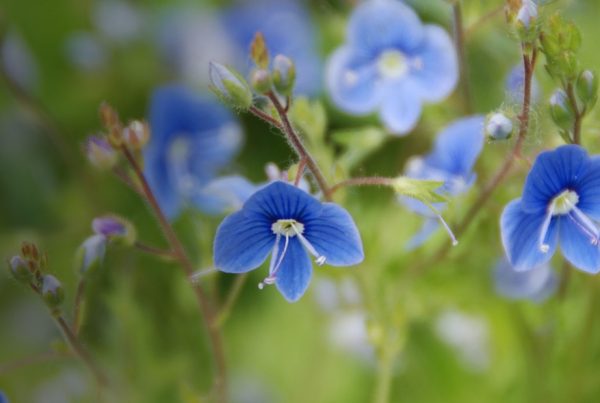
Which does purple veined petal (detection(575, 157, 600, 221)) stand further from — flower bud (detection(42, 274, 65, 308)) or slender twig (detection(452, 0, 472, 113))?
flower bud (detection(42, 274, 65, 308))

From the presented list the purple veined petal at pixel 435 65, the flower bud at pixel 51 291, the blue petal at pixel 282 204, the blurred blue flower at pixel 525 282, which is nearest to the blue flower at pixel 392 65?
the purple veined petal at pixel 435 65

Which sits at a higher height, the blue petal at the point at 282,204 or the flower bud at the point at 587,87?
the blue petal at the point at 282,204

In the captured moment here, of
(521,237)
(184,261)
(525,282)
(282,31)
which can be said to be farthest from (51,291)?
(282,31)

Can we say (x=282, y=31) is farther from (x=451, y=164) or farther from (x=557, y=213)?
(x=557, y=213)

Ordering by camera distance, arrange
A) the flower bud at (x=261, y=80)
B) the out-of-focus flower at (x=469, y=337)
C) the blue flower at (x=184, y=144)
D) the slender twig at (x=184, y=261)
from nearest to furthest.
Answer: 1. the flower bud at (x=261, y=80)
2. the slender twig at (x=184, y=261)
3. the blue flower at (x=184, y=144)
4. the out-of-focus flower at (x=469, y=337)

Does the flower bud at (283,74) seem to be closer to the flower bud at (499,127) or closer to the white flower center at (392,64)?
the flower bud at (499,127)

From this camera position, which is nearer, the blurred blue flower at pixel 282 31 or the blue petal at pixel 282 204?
the blue petal at pixel 282 204
